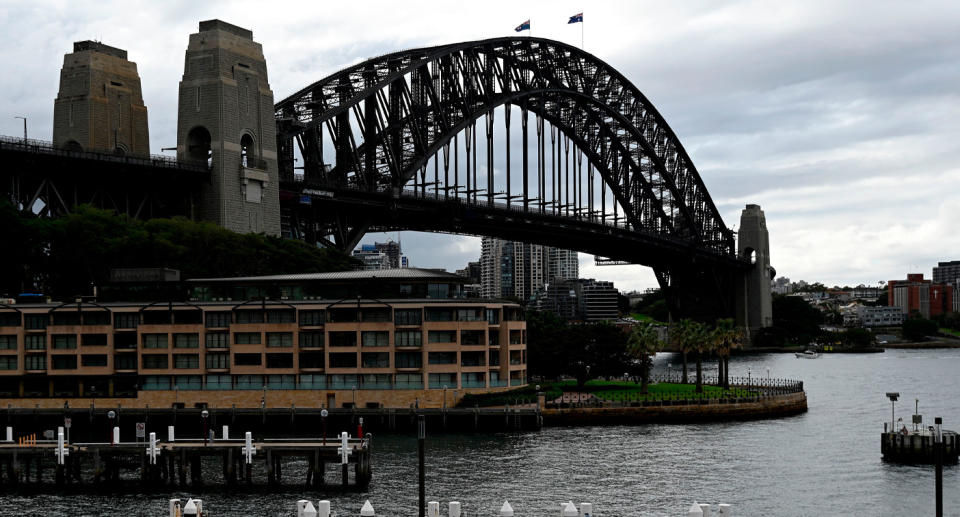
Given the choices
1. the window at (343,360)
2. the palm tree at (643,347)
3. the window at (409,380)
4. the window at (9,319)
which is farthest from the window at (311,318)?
the palm tree at (643,347)

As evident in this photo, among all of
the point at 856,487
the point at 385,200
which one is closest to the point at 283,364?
the point at 856,487

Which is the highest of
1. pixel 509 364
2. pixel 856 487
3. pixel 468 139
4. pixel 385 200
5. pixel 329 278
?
pixel 468 139

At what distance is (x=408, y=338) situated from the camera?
313ft

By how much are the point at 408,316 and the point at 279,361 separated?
11.0 metres

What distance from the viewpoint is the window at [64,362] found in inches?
3898

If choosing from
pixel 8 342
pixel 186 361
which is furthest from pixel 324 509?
pixel 8 342

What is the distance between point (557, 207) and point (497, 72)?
26.6m

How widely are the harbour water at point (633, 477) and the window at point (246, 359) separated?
14.8 meters

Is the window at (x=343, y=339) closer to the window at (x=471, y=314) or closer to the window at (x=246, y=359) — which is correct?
the window at (x=246, y=359)

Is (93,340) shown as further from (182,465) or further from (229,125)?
(229,125)

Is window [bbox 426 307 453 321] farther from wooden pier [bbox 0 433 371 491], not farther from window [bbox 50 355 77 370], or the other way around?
window [bbox 50 355 77 370]

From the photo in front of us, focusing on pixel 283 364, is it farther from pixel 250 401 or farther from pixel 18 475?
pixel 18 475

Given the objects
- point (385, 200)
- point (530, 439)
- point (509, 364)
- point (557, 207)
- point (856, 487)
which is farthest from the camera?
point (557, 207)

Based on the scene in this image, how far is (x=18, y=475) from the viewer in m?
72.1
